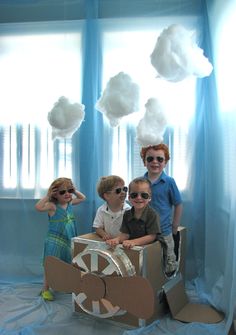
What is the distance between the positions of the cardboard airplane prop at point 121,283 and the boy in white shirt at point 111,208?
0.07m

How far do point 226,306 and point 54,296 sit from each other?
1001mm

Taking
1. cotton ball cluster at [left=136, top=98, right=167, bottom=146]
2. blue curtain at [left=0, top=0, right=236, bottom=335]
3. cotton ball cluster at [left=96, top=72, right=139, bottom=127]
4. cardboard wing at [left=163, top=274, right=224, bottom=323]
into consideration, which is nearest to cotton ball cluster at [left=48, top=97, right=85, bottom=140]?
cotton ball cluster at [left=96, top=72, right=139, bottom=127]

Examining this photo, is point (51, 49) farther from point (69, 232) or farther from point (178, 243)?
point (178, 243)

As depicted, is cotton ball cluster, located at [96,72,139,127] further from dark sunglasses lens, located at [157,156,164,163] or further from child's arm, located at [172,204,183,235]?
child's arm, located at [172,204,183,235]

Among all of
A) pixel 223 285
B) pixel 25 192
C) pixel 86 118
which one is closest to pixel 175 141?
pixel 86 118

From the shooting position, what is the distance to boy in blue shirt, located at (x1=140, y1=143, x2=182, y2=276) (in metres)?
1.94

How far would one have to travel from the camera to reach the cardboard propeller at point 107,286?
144 centimetres

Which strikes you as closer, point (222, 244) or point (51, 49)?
point (222, 244)

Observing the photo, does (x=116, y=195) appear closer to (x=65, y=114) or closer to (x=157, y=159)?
(x=157, y=159)

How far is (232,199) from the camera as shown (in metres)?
1.71

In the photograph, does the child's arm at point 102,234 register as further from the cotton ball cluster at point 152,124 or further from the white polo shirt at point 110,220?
the cotton ball cluster at point 152,124

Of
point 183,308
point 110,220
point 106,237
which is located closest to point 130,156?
point 110,220

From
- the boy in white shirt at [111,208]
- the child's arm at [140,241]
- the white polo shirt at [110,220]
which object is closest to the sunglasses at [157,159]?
the boy in white shirt at [111,208]

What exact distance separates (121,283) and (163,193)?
24.9 inches
